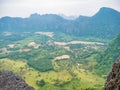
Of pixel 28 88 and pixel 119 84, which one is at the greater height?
pixel 119 84

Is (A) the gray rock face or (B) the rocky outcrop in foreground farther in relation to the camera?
(A) the gray rock face

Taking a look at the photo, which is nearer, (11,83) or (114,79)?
(114,79)

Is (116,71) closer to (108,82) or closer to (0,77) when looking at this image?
(108,82)

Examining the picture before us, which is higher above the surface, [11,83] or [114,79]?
[114,79]

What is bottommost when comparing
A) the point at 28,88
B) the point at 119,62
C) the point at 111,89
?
the point at 28,88

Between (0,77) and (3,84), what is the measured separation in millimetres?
4210

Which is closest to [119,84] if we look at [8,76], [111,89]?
[111,89]

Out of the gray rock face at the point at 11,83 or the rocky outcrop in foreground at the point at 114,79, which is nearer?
the rocky outcrop in foreground at the point at 114,79

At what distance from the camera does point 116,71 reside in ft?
143

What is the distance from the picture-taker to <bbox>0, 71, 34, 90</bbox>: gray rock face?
113912 mm

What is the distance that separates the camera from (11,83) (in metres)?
116

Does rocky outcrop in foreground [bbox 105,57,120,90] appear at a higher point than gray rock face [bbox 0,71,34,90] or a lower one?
higher

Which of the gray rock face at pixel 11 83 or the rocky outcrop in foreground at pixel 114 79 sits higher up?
the rocky outcrop in foreground at pixel 114 79

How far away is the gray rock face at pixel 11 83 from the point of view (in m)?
114
